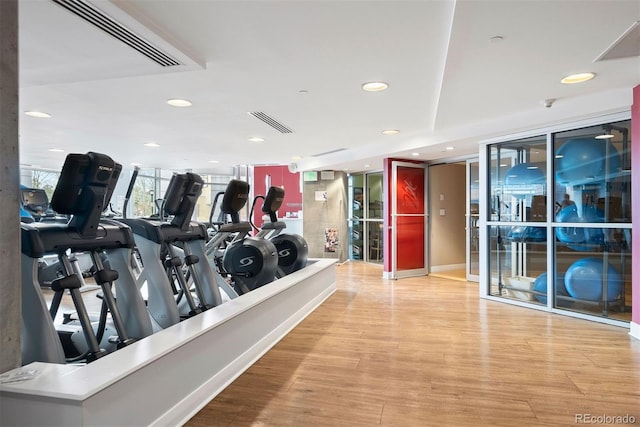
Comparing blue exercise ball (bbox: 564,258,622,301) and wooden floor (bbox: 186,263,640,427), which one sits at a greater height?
blue exercise ball (bbox: 564,258,622,301)

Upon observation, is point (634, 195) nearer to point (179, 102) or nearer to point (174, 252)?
point (174, 252)

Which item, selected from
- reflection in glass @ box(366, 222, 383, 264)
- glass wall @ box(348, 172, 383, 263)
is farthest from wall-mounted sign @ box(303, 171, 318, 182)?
reflection in glass @ box(366, 222, 383, 264)

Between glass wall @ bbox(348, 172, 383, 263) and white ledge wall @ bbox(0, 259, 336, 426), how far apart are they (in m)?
5.72

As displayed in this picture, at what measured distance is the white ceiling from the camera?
90.8 inches

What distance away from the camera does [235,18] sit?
2385 millimetres

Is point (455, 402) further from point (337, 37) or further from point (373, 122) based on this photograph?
point (373, 122)

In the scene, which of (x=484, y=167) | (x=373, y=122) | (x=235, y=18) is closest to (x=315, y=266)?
(x=373, y=122)

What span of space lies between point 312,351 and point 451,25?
2.68 meters

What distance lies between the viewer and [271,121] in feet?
16.5

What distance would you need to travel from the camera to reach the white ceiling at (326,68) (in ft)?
7.57

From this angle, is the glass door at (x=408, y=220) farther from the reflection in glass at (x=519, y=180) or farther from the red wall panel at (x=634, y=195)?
the red wall panel at (x=634, y=195)

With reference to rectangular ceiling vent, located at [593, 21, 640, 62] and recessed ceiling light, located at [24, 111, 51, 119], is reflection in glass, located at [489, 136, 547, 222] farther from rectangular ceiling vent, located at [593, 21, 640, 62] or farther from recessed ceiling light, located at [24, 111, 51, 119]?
recessed ceiling light, located at [24, 111, 51, 119]

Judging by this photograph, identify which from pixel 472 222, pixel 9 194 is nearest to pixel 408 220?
pixel 472 222

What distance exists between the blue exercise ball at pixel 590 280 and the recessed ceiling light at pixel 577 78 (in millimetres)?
2018
